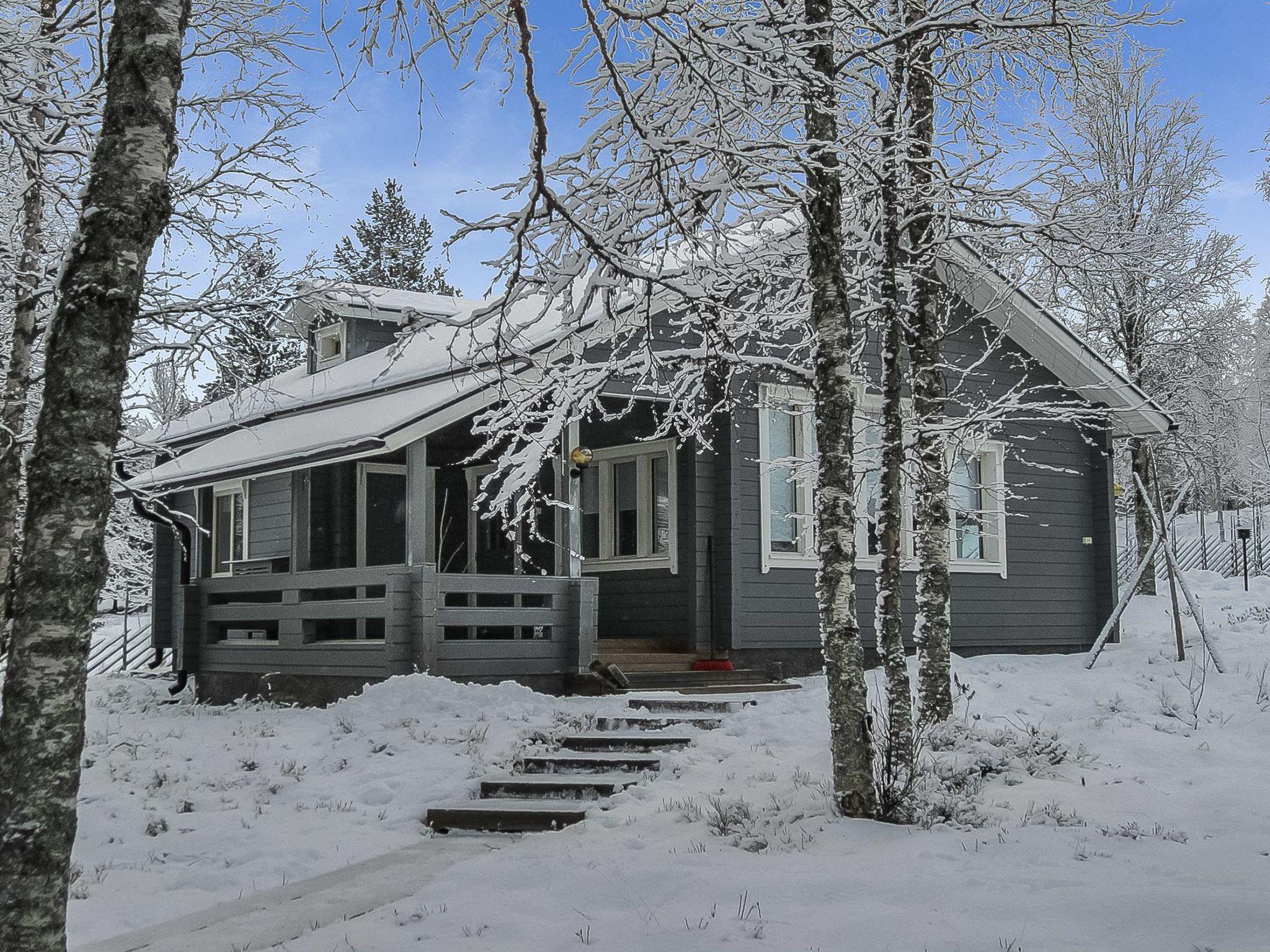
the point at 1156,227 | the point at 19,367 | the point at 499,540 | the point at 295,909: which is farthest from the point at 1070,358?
the point at 295,909

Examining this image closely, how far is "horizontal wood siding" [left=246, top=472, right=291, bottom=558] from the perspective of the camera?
1459 centimetres

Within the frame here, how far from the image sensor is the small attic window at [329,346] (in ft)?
56.8

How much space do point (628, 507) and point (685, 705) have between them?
14.1 feet

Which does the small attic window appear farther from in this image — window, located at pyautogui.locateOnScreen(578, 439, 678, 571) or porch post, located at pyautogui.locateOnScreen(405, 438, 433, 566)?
porch post, located at pyautogui.locateOnScreen(405, 438, 433, 566)

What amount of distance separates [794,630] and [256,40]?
8.32 m

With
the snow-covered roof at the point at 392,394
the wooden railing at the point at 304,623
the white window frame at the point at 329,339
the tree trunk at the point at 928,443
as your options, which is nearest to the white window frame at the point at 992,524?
the snow-covered roof at the point at 392,394

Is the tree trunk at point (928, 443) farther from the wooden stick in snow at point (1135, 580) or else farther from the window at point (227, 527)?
the window at point (227, 527)

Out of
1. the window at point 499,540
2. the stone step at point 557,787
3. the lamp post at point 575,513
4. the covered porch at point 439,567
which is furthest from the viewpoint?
the window at point 499,540

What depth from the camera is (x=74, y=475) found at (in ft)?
11.8

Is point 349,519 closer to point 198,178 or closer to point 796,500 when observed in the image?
point 198,178

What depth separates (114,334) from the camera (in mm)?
3732

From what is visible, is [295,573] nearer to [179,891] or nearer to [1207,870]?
[179,891]

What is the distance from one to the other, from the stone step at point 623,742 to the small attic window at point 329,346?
9.85 metres

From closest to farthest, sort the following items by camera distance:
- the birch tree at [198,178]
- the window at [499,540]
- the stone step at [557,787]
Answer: the stone step at [557,787], the birch tree at [198,178], the window at [499,540]
